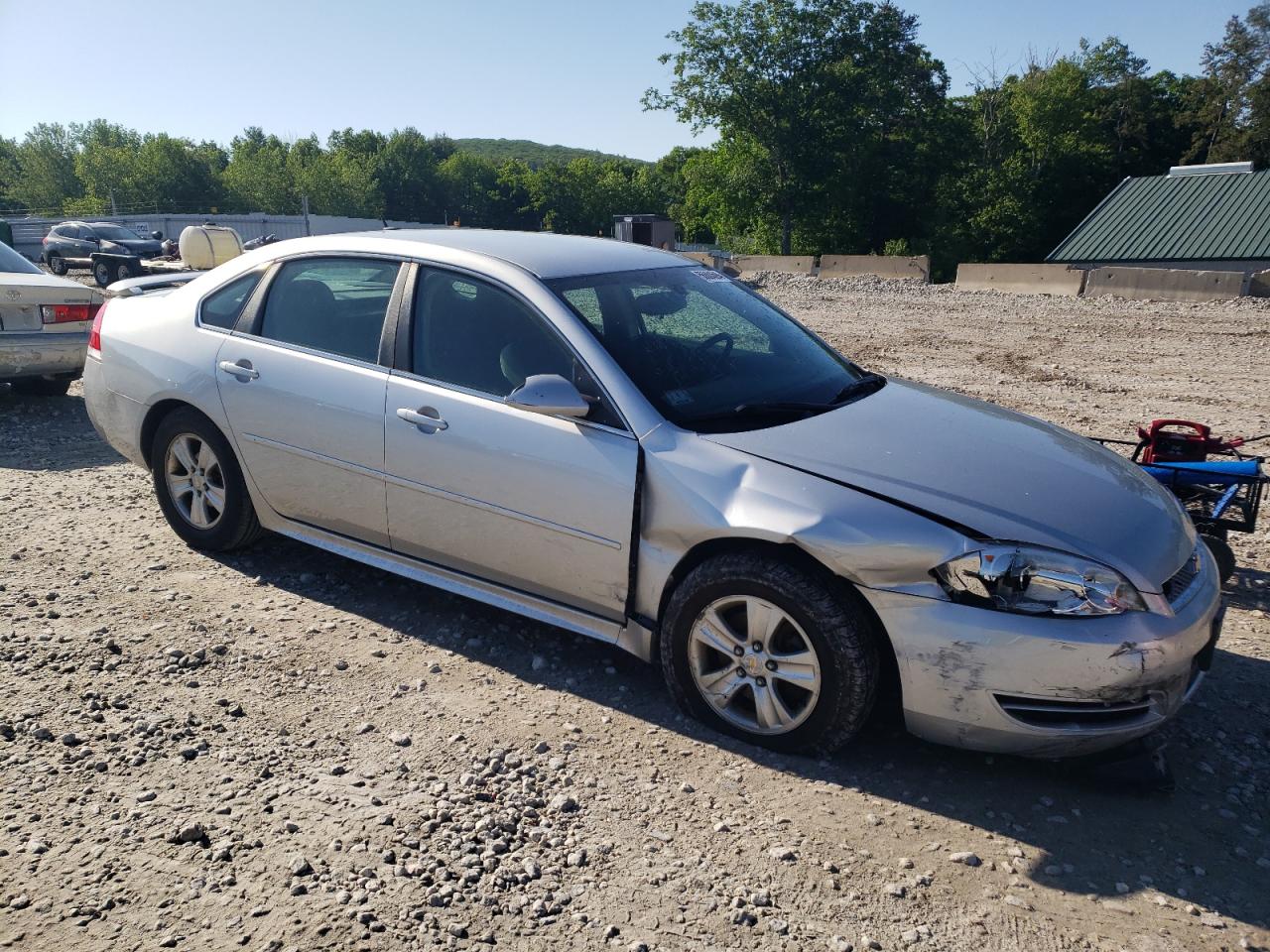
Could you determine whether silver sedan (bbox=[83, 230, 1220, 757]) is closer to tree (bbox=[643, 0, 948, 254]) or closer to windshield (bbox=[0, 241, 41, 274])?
windshield (bbox=[0, 241, 41, 274])

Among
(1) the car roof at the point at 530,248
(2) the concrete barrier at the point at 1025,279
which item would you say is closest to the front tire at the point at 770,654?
(1) the car roof at the point at 530,248

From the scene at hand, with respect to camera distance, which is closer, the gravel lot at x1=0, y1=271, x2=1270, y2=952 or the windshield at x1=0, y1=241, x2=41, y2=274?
the gravel lot at x1=0, y1=271, x2=1270, y2=952

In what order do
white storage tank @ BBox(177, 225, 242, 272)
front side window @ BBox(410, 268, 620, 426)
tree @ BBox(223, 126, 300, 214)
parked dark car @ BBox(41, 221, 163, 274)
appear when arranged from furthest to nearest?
tree @ BBox(223, 126, 300, 214), parked dark car @ BBox(41, 221, 163, 274), white storage tank @ BBox(177, 225, 242, 272), front side window @ BBox(410, 268, 620, 426)

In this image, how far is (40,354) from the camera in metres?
8.47

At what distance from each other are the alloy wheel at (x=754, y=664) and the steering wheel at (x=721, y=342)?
1234 millimetres

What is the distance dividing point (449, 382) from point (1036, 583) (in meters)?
2.40

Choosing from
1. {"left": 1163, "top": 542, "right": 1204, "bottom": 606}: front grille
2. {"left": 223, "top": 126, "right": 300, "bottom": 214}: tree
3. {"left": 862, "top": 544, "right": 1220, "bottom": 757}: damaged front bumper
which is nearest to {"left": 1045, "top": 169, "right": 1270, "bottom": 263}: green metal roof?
{"left": 1163, "top": 542, "right": 1204, "bottom": 606}: front grille

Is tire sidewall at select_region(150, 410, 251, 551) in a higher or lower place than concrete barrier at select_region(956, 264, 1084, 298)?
lower

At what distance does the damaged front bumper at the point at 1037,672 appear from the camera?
298cm

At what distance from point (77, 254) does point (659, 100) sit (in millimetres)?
38185

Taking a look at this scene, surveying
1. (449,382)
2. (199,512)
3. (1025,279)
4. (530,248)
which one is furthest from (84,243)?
(449,382)

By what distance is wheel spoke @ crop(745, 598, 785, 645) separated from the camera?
330 centimetres

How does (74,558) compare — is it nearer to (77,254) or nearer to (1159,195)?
(77,254)

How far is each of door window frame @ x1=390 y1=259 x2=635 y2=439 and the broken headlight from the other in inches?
50.6
